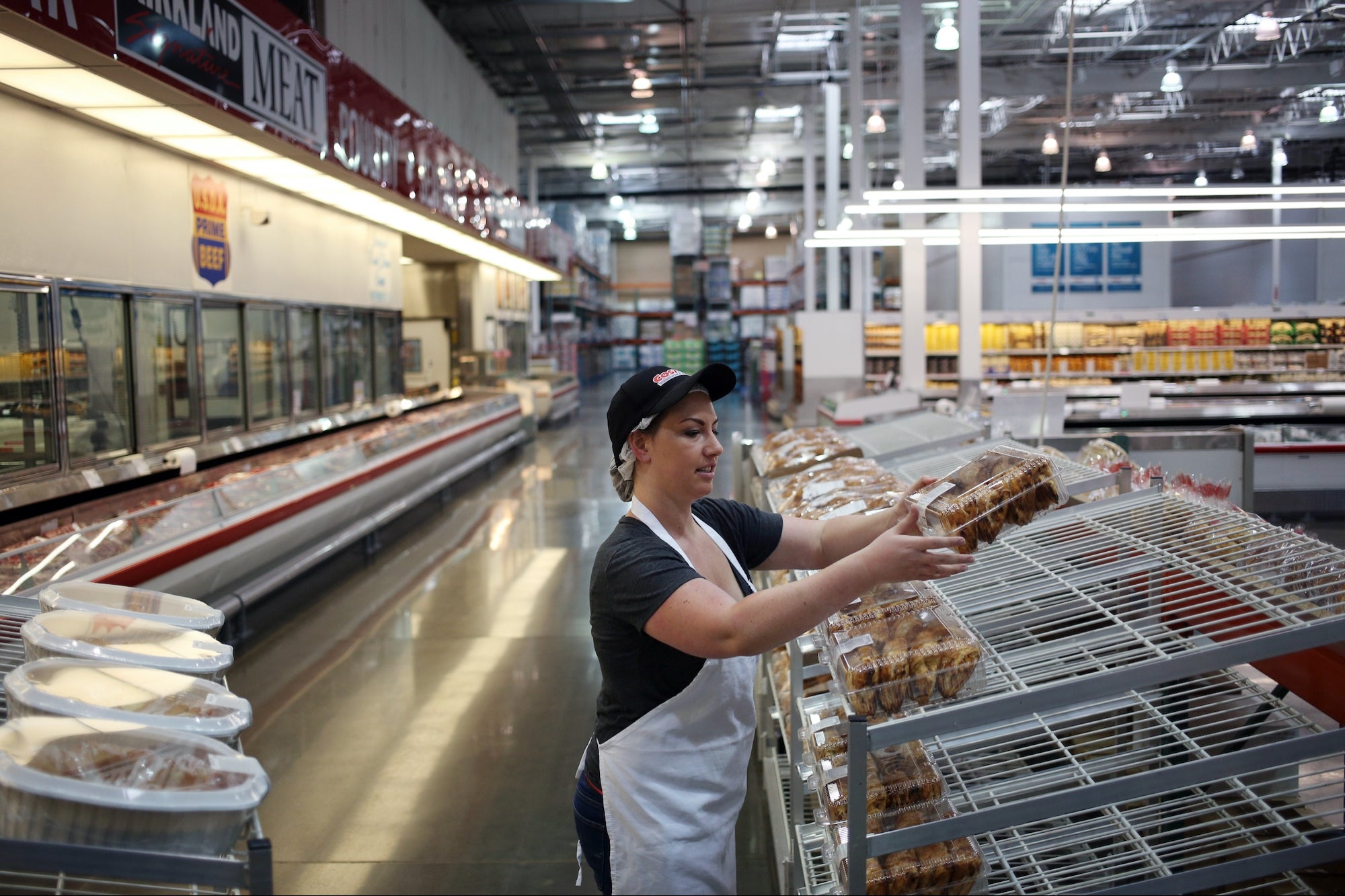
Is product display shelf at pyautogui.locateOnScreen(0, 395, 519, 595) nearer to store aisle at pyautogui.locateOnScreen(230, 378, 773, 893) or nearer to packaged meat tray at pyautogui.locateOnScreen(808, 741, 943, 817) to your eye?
store aisle at pyautogui.locateOnScreen(230, 378, 773, 893)

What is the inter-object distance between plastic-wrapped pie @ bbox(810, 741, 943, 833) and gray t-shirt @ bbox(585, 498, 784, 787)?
0.36 meters

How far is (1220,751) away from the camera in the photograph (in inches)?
92.1

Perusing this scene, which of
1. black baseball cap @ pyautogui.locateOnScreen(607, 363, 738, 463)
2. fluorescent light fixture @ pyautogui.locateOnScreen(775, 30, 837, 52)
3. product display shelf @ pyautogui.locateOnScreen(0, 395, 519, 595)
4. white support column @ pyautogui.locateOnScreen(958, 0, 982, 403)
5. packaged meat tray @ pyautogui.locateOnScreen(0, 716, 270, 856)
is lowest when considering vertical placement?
product display shelf @ pyautogui.locateOnScreen(0, 395, 519, 595)

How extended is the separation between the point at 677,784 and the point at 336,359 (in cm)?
825

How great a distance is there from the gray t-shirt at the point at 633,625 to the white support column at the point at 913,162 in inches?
304

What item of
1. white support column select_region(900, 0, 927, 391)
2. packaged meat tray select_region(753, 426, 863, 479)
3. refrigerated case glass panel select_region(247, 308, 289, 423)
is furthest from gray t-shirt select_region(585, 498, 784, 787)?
white support column select_region(900, 0, 927, 391)

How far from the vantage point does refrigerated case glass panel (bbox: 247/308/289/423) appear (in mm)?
7473

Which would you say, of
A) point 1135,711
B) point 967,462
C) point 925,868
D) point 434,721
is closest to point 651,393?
point 925,868

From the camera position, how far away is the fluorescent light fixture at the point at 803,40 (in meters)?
15.7

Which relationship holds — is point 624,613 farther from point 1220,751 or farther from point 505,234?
point 505,234

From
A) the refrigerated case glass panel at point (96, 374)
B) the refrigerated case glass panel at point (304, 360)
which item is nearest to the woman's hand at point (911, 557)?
the refrigerated case glass panel at point (96, 374)

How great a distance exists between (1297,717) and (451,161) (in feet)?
29.8

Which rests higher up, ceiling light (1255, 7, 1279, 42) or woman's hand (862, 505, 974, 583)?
ceiling light (1255, 7, 1279, 42)

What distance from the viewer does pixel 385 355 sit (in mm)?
10812
